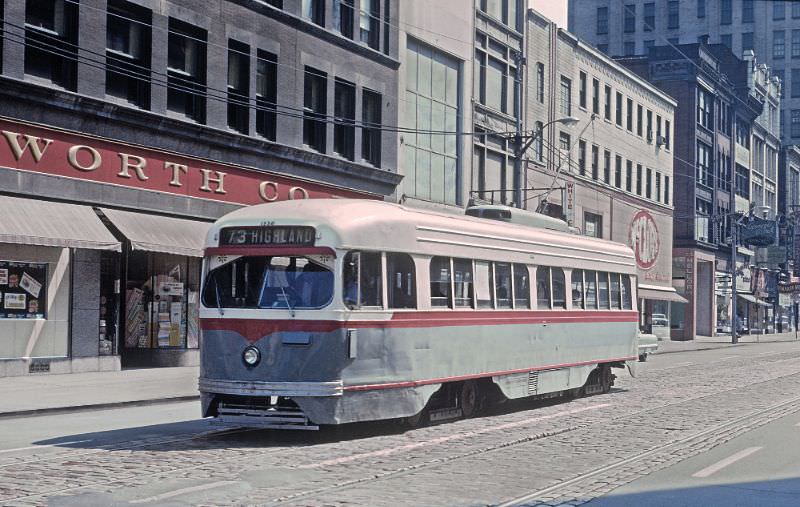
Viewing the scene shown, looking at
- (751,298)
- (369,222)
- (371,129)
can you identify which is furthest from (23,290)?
(751,298)

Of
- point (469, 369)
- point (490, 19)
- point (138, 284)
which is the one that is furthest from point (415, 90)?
point (469, 369)

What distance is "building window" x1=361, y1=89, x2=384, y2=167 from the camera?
124ft

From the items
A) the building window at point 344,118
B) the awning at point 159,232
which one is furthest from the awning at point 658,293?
the awning at point 159,232

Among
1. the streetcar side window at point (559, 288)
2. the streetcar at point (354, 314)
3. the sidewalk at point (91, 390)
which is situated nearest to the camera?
the streetcar at point (354, 314)

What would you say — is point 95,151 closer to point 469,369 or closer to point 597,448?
point 469,369

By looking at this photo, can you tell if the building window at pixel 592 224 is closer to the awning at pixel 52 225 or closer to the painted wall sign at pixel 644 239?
the painted wall sign at pixel 644 239

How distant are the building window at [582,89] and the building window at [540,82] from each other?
198 inches

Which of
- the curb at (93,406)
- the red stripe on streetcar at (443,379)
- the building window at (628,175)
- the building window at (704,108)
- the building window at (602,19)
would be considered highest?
the building window at (602,19)

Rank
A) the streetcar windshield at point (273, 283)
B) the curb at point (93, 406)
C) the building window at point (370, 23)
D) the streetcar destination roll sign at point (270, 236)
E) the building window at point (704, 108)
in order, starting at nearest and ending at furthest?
1. the streetcar windshield at point (273, 283)
2. the streetcar destination roll sign at point (270, 236)
3. the curb at point (93, 406)
4. the building window at point (370, 23)
5. the building window at point (704, 108)

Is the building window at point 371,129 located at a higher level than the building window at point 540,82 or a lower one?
lower

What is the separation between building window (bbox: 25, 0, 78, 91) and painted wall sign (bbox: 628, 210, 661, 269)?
41665 mm

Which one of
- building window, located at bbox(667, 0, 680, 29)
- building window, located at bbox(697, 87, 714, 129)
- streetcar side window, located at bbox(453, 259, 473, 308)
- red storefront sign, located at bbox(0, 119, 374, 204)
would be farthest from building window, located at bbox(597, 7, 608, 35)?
streetcar side window, located at bbox(453, 259, 473, 308)

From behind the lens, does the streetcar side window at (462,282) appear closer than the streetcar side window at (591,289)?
Yes

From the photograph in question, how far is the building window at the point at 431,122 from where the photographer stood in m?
40.5
